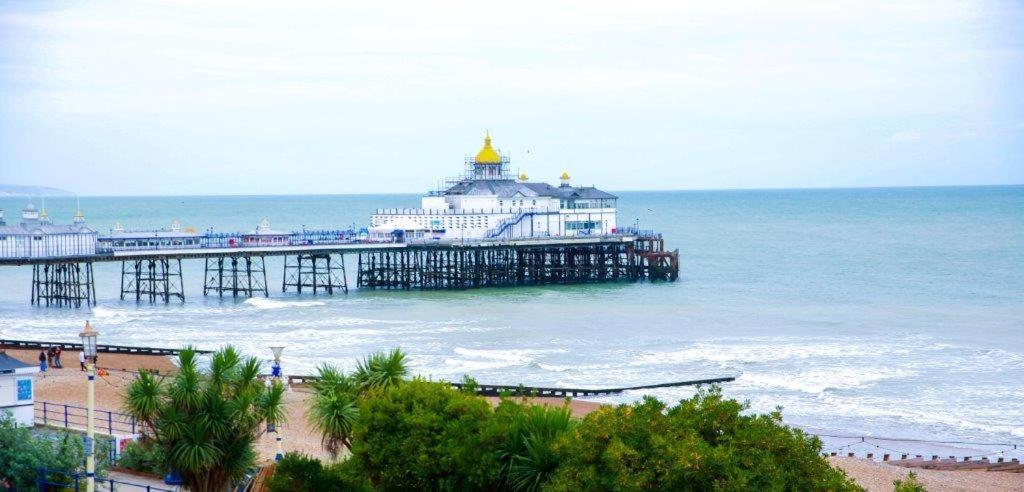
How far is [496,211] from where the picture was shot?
77.6 meters

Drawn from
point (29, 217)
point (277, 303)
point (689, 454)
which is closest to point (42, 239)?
point (29, 217)

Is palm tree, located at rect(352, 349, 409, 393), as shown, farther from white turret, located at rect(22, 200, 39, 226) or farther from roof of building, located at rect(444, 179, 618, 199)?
roof of building, located at rect(444, 179, 618, 199)

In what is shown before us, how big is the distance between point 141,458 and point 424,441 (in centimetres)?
580

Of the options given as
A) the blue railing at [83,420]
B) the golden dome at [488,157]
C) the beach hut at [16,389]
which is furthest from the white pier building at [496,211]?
the beach hut at [16,389]

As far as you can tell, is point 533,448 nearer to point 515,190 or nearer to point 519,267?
point 519,267

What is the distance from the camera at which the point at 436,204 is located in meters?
80.9

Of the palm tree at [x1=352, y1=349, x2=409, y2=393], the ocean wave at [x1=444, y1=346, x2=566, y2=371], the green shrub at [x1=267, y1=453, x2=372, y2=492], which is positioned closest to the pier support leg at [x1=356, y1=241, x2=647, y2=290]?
the ocean wave at [x1=444, y1=346, x2=566, y2=371]

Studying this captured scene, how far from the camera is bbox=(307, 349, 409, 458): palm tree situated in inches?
870

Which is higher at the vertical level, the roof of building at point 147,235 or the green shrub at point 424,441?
the roof of building at point 147,235

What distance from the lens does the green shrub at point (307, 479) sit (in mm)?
20078

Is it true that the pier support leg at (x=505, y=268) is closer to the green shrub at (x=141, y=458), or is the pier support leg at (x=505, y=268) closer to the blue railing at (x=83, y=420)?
the blue railing at (x=83, y=420)

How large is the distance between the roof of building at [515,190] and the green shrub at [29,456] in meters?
58.7

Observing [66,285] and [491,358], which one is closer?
[491,358]

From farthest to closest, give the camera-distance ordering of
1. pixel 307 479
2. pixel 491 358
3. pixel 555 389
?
pixel 491 358, pixel 555 389, pixel 307 479
